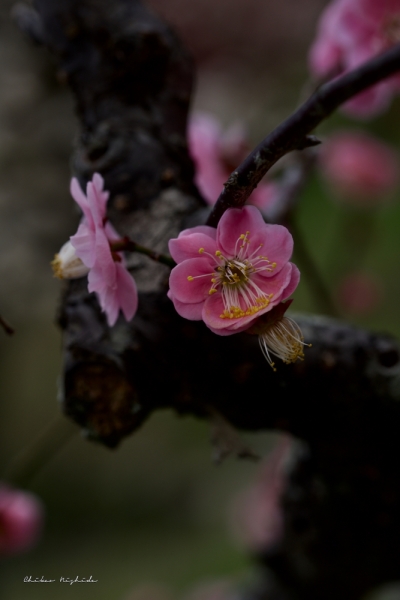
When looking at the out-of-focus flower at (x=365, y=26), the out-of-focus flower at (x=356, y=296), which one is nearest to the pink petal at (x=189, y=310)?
the out-of-focus flower at (x=365, y=26)

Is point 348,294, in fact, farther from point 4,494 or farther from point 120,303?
point 120,303

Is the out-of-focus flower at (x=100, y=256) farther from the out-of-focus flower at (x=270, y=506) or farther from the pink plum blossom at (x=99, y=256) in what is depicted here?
the out-of-focus flower at (x=270, y=506)

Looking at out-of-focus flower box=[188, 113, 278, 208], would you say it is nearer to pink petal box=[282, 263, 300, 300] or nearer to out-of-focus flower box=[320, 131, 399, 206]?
pink petal box=[282, 263, 300, 300]

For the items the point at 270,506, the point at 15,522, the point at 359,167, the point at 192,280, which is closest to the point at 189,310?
the point at 192,280

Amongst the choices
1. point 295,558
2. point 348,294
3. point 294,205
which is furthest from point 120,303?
point 348,294

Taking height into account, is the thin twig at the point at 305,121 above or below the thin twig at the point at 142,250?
above

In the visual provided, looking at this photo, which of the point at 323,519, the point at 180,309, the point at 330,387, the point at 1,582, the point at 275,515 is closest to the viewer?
the point at 180,309
